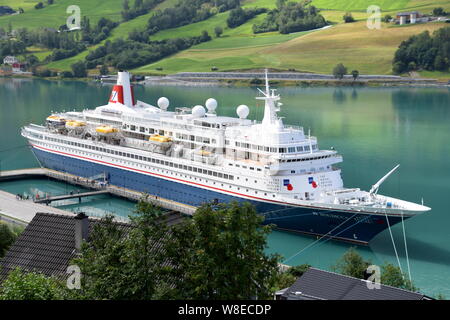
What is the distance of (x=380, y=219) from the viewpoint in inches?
1481

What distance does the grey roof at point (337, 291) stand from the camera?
2000 cm

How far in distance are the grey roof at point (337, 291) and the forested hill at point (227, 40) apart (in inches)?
5288

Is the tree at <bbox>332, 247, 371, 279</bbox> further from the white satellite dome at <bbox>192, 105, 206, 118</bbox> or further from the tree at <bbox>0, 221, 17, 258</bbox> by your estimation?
the white satellite dome at <bbox>192, 105, 206, 118</bbox>

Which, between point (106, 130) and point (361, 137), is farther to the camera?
point (361, 137)

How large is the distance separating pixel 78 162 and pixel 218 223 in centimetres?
4047

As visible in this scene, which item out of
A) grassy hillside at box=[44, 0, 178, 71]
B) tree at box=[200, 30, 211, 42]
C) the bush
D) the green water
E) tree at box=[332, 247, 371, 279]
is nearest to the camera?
tree at box=[332, 247, 371, 279]

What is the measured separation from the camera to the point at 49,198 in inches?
1900

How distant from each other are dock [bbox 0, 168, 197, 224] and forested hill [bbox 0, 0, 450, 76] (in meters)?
106

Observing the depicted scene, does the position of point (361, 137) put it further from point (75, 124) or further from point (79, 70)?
point (79, 70)

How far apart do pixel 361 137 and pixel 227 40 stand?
109 meters

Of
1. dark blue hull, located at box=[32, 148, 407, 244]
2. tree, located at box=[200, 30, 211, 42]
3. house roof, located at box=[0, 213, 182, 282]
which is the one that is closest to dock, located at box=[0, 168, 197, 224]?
dark blue hull, located at box=[32, 148, 407, 244]

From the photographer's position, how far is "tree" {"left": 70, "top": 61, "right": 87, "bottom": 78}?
16412 centimetres

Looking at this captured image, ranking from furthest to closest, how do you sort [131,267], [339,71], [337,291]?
1. [339,71]
2. [337,291]
3. [131,267]

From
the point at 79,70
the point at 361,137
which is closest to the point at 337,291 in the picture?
the point at 361,137
